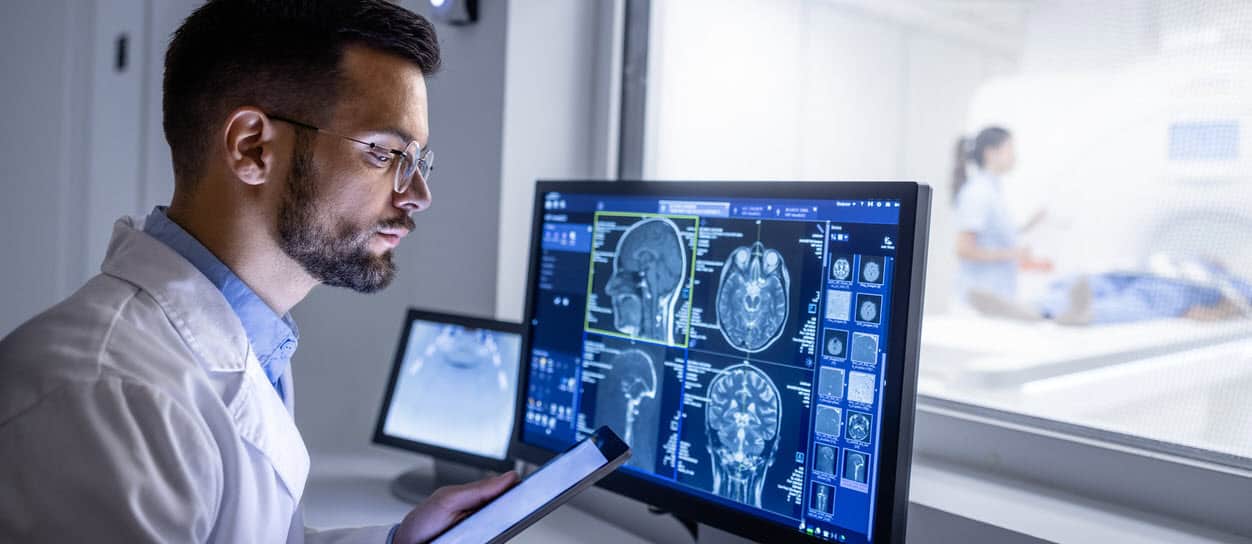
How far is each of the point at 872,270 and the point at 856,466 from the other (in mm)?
199

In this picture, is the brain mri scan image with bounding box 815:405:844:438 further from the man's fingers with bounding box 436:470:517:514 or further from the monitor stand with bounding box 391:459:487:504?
the monitor stand with bounding box 391:459:487:504

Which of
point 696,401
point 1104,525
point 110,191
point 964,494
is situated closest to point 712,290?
point 696,401

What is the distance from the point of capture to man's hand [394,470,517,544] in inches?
39.4

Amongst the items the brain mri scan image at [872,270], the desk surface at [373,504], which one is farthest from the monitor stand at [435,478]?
the brain mri scan image at [872,270]

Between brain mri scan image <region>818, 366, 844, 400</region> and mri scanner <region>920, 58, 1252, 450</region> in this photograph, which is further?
mri scanner <region>920, 58, 1252, 450</region>

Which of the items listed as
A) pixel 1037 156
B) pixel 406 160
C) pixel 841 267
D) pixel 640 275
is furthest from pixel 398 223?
pixel 1037 156

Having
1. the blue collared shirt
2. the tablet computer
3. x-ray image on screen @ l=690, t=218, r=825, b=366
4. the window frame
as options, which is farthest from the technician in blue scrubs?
the blue collared shirt

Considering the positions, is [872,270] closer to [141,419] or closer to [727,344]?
[727,344]

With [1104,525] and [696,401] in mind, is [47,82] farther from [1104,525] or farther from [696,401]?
[1104,525]

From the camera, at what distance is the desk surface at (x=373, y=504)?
128cm

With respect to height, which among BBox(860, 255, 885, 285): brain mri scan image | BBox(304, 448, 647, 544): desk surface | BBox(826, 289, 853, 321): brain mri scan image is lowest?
BBox(304, 448, 647, 544): desk surface

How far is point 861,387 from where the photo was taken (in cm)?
88

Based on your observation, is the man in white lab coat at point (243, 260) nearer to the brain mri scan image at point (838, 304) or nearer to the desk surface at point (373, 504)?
the desk surface at point (373, 504)

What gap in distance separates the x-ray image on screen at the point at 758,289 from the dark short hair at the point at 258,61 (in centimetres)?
46
